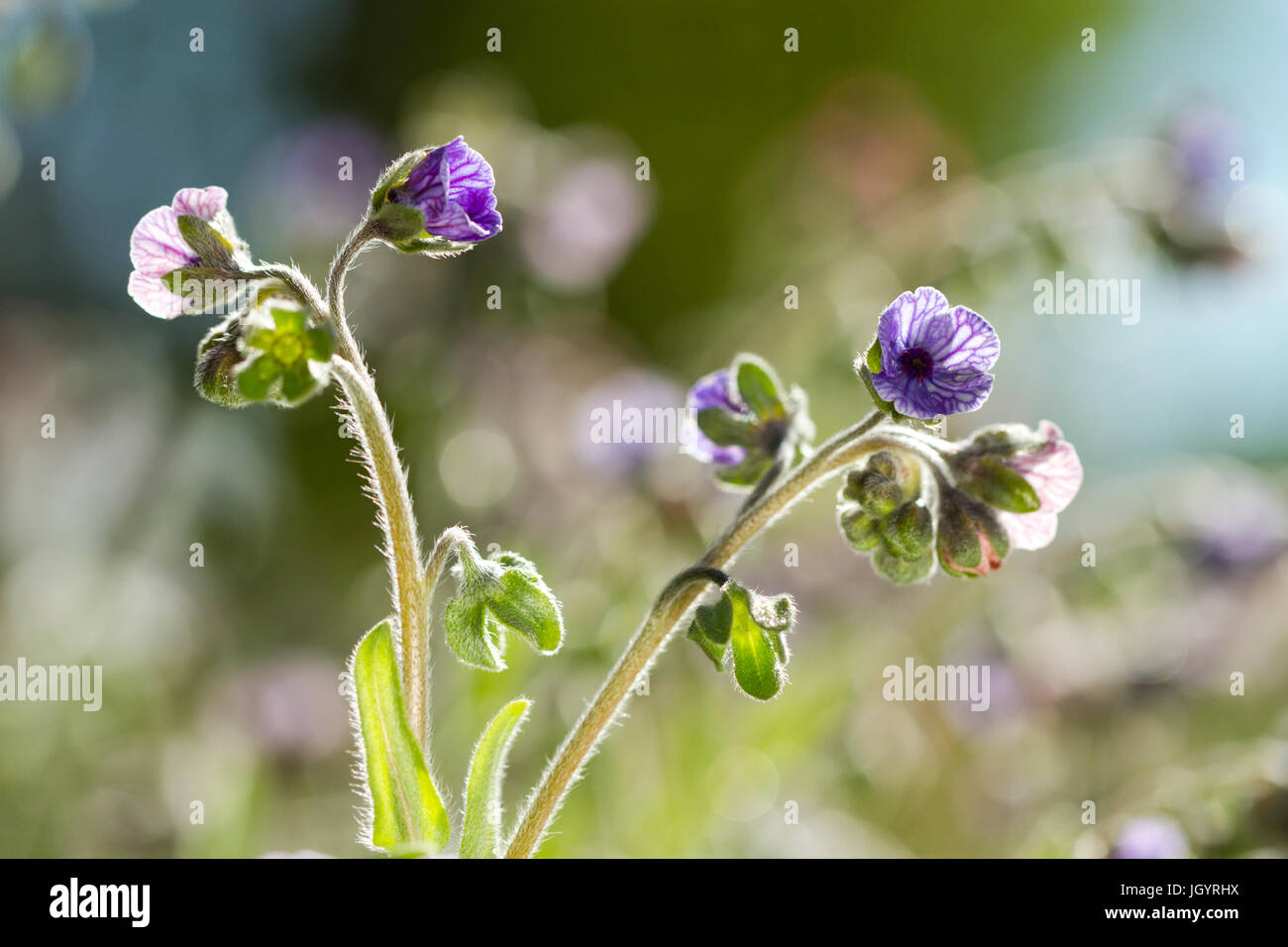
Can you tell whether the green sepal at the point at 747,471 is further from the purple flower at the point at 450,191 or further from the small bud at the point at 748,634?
the purple flower at the point at 450,191

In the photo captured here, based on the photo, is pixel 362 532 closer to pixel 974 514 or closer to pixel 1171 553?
pixel 1171 553

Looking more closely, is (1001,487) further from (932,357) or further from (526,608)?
(526,608)

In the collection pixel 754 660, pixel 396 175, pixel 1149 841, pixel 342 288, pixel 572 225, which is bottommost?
pixel 1149 841

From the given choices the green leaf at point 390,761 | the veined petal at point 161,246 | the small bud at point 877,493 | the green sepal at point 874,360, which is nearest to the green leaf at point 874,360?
the green sepal at point 874,360

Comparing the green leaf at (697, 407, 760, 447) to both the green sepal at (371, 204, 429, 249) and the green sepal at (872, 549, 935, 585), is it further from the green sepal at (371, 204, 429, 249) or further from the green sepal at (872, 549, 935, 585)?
the green sepal at (371, 204, 429, 249)

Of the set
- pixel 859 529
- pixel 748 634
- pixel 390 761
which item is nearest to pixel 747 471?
pixel 859 529

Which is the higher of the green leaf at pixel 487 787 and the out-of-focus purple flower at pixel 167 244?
the out-of-focus purple flower at pixel 167 244
